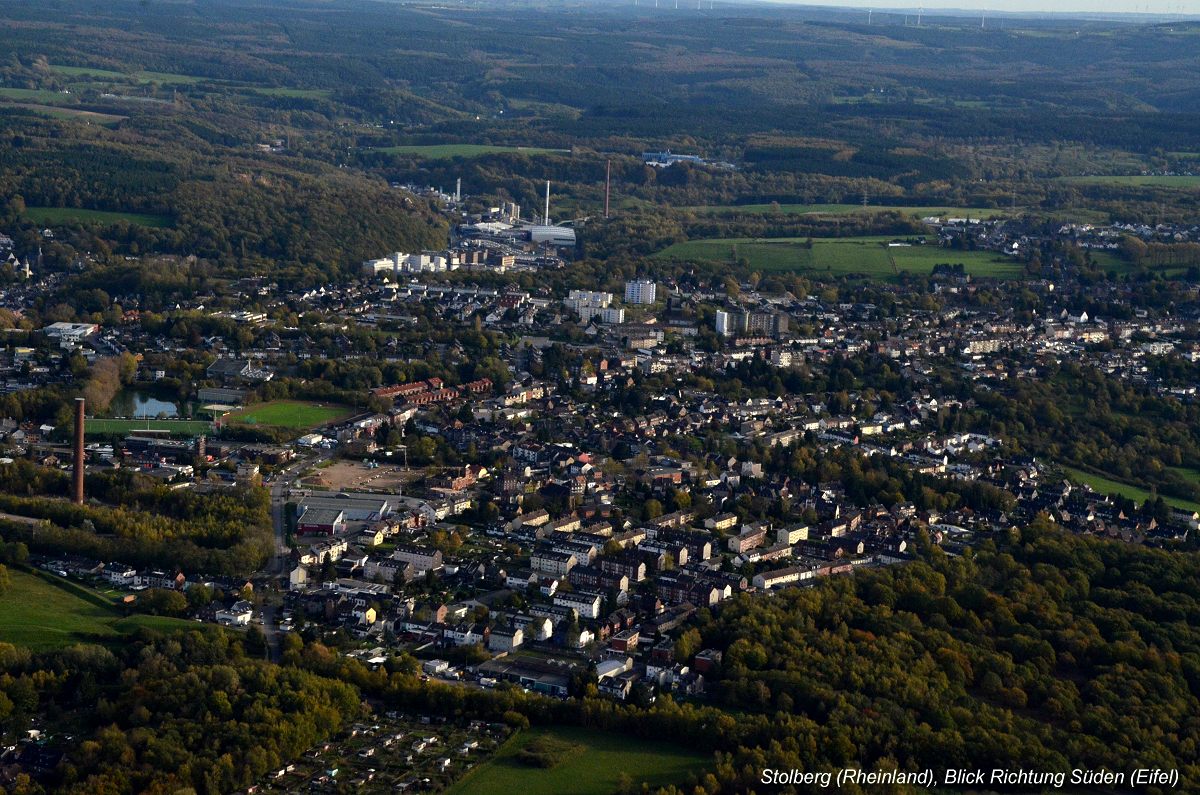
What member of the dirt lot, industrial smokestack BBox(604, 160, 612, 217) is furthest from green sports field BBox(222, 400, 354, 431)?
industrial smokestack BBox(604, 160, 612, 217)

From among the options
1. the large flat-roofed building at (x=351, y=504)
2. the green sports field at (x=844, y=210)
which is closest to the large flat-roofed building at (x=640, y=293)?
the green sports field at (x=844, y=210)

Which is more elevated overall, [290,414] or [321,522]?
[321,522]

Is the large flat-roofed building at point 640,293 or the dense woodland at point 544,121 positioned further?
the dense woodland at point 544,121

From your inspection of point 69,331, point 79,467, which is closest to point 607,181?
point 69,331

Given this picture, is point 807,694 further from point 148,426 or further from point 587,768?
point 148,426

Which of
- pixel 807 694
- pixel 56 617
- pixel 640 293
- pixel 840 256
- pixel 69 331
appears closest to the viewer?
pixel 807 694

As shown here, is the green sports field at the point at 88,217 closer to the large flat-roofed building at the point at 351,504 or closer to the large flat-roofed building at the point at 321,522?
the large flat-roofed building at the point at 351,504

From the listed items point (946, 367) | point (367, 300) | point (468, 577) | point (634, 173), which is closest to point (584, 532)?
point (468, 577)

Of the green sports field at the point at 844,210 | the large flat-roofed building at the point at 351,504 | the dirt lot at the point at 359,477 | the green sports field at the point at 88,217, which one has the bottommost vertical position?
the green sports field at the point at 844,210
